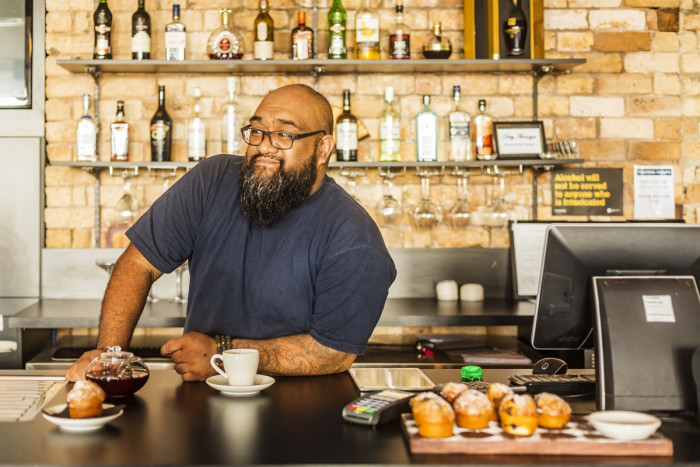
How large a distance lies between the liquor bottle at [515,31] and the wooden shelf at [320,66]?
0.20ft

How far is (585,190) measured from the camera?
11.1ft

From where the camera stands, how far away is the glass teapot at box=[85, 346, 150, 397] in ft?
4.55

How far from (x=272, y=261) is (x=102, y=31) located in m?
1.81

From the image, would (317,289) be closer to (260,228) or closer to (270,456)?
(260,228)

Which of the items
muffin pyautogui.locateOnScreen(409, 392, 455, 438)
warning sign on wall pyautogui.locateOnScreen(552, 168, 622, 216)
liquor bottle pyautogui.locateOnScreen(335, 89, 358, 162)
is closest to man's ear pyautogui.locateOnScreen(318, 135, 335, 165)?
muffin pyautogui.locateOnScreen(409, 392, 455, 438)

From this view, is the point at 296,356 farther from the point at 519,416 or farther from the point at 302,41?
the point at 302,41

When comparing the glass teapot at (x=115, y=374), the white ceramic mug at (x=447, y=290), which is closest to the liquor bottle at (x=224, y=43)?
the white ceramic mug at (x=447, y=290)

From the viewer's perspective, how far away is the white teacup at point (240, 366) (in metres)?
1.41

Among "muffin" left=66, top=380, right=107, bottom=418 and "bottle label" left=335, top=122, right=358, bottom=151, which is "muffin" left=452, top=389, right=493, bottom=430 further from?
"bottle label" left=335, top=122, right=358, bottom=151

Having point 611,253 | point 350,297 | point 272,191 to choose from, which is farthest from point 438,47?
point 611,253

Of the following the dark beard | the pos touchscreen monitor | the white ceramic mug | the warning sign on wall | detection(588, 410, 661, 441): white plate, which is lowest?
detection(588, 410, 661, 441): white plate

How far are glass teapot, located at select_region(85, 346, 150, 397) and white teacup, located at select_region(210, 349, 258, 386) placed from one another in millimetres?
163

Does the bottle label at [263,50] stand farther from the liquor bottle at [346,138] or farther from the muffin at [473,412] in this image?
the muffin at [473,412]

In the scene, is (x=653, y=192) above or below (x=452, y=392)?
above
